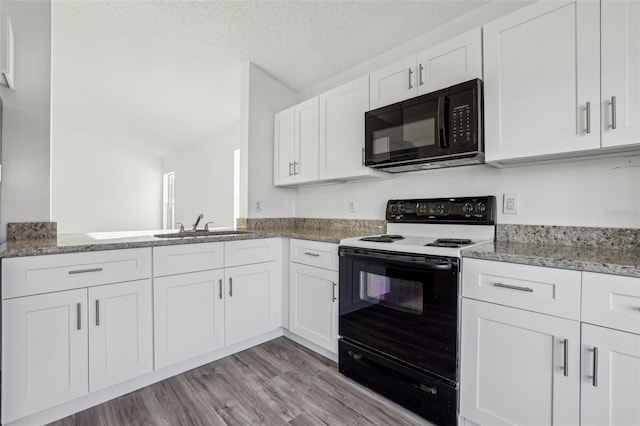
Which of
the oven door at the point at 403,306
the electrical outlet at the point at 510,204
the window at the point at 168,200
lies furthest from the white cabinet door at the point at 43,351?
the window at the point at 168,200

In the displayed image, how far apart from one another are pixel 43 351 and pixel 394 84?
8.17 ft

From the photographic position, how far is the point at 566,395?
1.12 metres

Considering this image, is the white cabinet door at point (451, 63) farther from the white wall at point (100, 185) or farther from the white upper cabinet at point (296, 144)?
the white wall at point (100, 185)

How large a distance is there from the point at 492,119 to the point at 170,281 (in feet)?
6.94

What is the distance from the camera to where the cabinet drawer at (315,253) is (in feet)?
6.65

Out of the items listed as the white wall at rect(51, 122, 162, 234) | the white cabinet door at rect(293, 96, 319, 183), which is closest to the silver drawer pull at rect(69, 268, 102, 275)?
the white cabinet door at rect(293, 96, 319, 183)

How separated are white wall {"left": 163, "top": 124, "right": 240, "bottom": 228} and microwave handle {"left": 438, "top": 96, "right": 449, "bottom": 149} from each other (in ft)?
11.6

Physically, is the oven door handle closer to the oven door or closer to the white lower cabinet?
the oven door

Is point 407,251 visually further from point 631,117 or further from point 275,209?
Answer: point 275,209

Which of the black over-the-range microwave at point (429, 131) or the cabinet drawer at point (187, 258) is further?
the cabinet drawer at point (187, 258)

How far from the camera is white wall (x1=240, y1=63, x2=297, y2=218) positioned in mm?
2783

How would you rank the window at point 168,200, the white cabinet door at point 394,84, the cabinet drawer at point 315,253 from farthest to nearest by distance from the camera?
the window at point 168,200, the cabinet drawer at point 315,253, the white cabinet door at point 394,84

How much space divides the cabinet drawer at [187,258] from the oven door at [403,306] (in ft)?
2.91

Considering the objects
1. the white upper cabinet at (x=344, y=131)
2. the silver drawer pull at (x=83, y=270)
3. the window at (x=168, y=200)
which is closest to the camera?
the silver drawer pull at (x=83, y=270)
